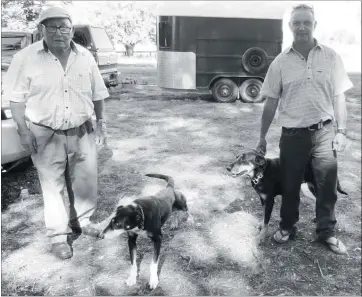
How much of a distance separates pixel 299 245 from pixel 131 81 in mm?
2010

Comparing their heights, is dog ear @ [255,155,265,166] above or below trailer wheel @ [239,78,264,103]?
below

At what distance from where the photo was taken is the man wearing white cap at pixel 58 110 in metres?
2.50

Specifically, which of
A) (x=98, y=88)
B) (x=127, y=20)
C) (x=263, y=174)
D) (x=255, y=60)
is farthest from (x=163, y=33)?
(x=263, y=174)

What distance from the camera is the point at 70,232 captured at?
10.5ft

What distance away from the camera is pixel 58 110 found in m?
2.62

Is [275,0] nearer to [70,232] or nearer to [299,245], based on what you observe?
[299,245]

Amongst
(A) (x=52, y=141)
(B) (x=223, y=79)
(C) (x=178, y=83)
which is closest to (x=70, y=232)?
(A) (x=52, y=141)

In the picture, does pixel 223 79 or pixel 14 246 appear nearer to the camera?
pixel 223 79

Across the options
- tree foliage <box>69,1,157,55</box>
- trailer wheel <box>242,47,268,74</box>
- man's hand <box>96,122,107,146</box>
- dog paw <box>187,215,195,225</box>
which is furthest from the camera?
dog paw <box>187,215,195,225</box>

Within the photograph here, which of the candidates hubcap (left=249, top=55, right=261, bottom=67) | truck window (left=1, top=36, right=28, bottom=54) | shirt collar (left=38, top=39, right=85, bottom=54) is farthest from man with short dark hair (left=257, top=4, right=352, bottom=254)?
truck window (left=1, top=36, right=28, bottom=54)

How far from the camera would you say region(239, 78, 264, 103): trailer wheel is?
224 centimetres

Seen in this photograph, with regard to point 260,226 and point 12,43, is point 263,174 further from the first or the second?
point 12,43

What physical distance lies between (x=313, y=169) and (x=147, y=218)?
142cm

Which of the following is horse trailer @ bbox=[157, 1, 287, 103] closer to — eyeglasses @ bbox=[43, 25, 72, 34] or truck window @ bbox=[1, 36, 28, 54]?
eyeglasses @ bbox=[43, 25, 72, 34]
